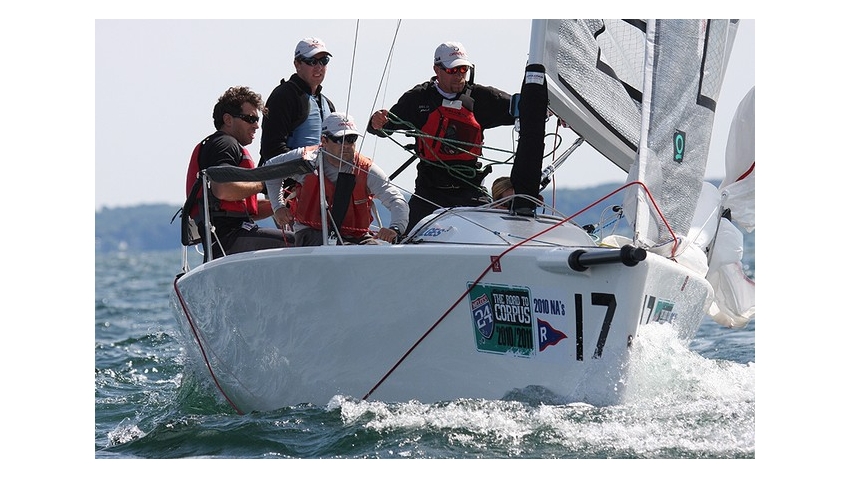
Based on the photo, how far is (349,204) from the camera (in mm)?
5547

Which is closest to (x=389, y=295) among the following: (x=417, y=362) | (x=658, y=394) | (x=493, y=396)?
(x=417, y=362)

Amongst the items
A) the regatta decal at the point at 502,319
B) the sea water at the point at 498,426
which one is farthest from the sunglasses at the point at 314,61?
the regatta decal at the point at 502,319

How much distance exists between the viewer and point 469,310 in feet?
15.7

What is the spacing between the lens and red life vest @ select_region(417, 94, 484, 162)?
6.29 metres

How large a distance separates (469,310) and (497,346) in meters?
0.19

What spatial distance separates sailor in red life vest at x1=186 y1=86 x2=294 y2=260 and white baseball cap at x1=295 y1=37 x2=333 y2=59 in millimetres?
381

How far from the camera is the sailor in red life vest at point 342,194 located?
541 centimetres

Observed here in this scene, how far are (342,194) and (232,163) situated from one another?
952 mm

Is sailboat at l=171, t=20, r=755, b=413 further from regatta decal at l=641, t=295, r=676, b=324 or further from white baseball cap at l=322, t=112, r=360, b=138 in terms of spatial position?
white baseball cap at l=322, t=112, r=360, b=138

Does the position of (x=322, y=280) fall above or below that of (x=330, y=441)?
above

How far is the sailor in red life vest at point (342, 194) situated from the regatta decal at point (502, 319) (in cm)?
84

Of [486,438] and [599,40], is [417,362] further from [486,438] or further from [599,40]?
[599,40]

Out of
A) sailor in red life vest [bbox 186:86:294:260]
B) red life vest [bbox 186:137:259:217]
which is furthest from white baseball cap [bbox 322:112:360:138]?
red life vest [bbox 186:137:259:217]

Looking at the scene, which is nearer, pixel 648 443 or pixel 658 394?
pixel 648 443
